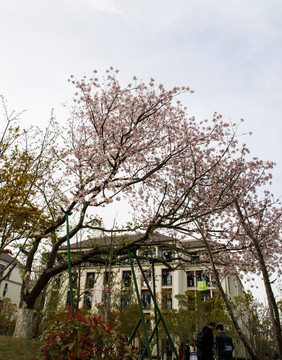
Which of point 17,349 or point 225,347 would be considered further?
point 17,349

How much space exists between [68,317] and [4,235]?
424 cm

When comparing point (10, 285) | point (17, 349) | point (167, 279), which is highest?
point (167, 279)

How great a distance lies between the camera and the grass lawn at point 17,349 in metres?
6.86

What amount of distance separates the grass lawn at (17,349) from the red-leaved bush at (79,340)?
399 cm

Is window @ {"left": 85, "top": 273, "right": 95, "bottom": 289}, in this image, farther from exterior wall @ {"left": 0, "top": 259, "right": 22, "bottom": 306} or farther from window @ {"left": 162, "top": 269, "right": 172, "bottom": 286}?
window @ {"left": 162, "top": 269, "right": 172, "bottom": 286}

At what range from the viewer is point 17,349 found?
7.48 meters

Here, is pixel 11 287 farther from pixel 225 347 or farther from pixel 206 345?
pixel 225 347

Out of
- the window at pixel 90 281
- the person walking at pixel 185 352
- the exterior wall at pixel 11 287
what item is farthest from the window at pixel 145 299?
the person walking at pixel 185 352

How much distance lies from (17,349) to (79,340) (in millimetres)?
5202

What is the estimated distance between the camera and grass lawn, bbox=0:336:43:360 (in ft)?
22.5

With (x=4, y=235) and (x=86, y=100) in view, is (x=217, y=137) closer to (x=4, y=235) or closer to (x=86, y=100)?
(x=86, y=100)

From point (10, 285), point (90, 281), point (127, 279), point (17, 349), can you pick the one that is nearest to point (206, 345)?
point (17, 349)

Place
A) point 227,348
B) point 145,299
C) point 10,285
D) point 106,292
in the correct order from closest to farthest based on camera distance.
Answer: point 227,348 < point 106,292 < point 145,299 < point 10,285

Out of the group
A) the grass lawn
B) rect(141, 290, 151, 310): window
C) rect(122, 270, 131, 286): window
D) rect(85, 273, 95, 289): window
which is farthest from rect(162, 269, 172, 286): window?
the grass lawn
